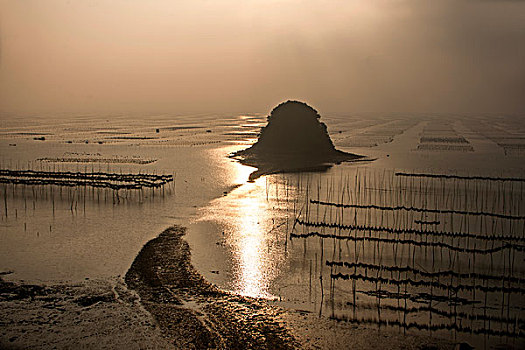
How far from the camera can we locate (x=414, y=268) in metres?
18.8

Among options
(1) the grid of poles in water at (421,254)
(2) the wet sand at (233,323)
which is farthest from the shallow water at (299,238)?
(2) the wet sand at (233,323)

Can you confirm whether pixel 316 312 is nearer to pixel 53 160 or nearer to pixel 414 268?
pixel 414 268

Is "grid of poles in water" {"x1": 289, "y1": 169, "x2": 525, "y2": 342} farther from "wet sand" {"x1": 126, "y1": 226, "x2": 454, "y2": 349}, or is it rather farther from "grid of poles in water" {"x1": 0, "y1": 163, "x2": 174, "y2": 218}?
"grid of poles in water" {"x1": 0, "y1": 163, "x2": 174, "y2": 218}

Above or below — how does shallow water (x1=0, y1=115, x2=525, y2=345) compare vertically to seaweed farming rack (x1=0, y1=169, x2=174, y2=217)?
below

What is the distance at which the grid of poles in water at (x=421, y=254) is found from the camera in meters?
15.2

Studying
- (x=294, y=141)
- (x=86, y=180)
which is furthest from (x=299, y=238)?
(x=294, y=141)

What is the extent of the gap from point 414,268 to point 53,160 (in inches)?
1597

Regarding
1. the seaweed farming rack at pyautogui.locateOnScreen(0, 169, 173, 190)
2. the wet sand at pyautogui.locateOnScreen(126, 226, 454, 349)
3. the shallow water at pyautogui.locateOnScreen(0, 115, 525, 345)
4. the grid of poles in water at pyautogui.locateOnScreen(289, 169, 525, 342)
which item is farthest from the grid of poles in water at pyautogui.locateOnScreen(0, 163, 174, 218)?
the wet sand at pyautogui.locateOnScreen(126, 226, 454, 349)

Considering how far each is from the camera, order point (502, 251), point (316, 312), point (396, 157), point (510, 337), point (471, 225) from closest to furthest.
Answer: point (510, 337) → point (316, 312) → point (502, 251) → point (471, 225) → point (396, 157)

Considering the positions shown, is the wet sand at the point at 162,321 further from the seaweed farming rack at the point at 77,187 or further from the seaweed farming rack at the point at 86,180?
the seaweed farming rack at the point at 86,180

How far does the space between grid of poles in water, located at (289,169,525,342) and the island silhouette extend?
678 inches

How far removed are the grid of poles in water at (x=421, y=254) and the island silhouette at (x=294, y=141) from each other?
1721cm

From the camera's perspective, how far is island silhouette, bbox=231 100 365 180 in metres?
51.9

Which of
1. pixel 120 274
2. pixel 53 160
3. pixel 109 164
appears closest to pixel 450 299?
pixel 120 274
